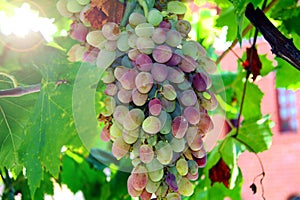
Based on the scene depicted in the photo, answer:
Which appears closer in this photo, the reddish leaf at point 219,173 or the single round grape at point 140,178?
the single round grape at point 140,178

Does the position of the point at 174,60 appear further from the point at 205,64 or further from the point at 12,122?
the point at 12,122

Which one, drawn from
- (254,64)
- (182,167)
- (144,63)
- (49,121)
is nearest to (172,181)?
(182,167)

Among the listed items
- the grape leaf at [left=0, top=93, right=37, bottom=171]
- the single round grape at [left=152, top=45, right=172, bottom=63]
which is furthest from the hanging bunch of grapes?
the grape leaf at [left=0, top=93, right=37, bottom=171]

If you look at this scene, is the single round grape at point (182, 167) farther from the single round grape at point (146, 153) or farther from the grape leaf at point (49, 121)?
the grape leaf at point (49, 121)

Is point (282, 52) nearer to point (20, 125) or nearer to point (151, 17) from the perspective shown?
point (151, 17)

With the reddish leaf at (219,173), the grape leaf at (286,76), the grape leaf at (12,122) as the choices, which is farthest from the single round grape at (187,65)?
the grape leaf at (286,76)

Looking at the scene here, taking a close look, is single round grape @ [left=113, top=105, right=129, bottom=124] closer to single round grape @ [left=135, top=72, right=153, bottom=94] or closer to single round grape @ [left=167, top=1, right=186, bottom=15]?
single round grape @ [left=135, top=72, right=153, bottom=94]
